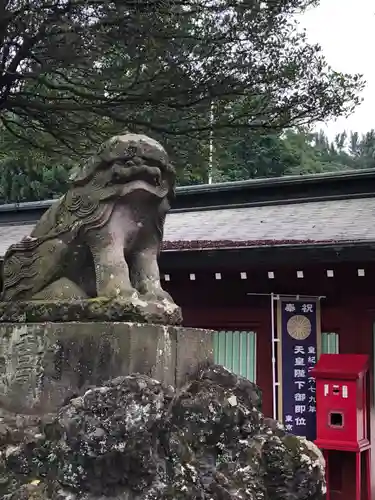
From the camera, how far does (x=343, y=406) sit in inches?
250

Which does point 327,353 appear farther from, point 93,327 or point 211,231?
point 93,327

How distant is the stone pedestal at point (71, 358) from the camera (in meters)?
3.33

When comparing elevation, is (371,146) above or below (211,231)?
above

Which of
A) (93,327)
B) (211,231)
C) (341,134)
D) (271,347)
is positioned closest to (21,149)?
(211,231)

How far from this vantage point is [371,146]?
36844 millimetres

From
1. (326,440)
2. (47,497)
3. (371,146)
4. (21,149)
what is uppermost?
(371,146)

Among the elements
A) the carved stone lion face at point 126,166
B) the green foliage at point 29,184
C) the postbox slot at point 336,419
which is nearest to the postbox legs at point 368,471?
the postbox slot at point 336,419

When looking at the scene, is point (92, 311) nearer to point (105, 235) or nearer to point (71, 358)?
point (71, 358)

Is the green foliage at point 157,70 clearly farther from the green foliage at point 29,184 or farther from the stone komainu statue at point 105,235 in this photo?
the green foliage at point 29,184

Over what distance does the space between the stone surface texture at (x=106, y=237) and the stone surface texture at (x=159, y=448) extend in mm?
571

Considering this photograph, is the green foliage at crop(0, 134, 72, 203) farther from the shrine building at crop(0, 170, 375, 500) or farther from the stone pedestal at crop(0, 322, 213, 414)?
the stone pedestal at crop(0, 322, 213, 414)

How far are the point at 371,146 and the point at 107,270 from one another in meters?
35.5

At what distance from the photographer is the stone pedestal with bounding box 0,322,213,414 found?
131 inches

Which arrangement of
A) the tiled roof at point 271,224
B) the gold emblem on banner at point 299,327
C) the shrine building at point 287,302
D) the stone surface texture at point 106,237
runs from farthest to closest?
the tiled roof at point 271,224 → the gold emblem on banner at point 299,327 → the shrine building at point 287,302 → the stone surface texture at point 106,237
